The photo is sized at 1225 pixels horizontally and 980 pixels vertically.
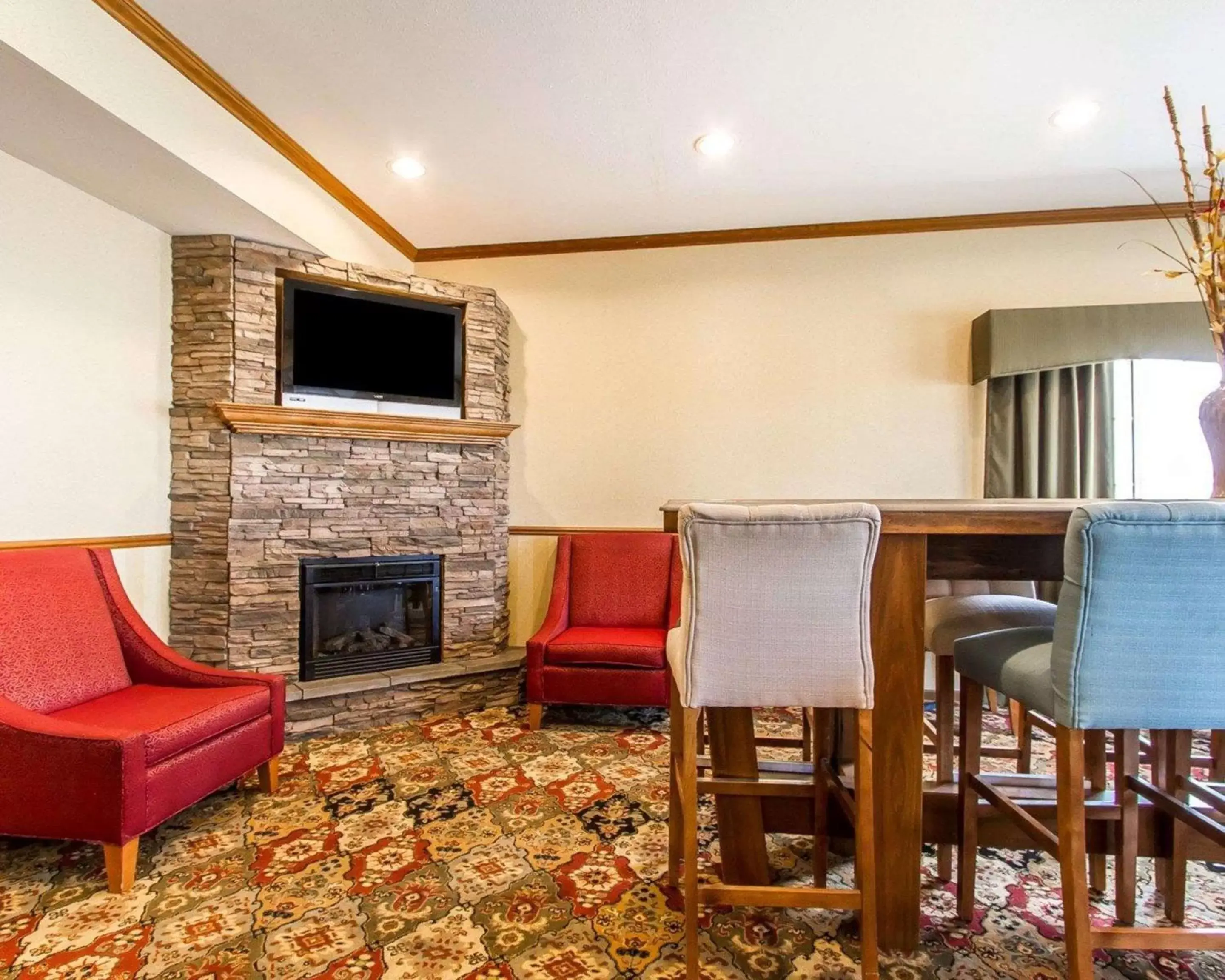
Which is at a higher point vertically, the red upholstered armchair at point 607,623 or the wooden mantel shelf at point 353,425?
the wooden mantel shelf at point 353,425

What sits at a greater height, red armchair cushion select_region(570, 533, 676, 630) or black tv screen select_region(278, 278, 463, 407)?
black tv screen select_region(278, 278, 463, 407)

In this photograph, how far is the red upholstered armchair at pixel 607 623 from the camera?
297cm

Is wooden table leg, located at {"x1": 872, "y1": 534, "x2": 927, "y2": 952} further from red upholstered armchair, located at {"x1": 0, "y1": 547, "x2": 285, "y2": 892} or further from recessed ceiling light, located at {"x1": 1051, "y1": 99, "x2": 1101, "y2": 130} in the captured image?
recessed ceiling light, located at {"x1": 1051, "y1": 99, "x2": 1101, "y2": 130}

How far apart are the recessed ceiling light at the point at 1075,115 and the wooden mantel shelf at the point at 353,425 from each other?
110 inches

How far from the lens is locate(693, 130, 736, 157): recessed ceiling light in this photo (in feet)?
8.75

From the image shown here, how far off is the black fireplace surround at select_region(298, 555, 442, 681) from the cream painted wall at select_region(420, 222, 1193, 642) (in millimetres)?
640

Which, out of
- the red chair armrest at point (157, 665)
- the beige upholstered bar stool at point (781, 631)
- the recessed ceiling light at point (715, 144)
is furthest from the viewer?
the recessed ceiling light at point (715, 144)

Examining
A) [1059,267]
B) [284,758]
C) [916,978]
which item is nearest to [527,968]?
[916,978]

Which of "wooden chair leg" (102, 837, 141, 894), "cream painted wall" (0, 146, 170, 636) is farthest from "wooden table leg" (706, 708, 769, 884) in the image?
"cream painted wall" (0, 146, 170, 636)

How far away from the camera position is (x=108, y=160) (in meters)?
2.26

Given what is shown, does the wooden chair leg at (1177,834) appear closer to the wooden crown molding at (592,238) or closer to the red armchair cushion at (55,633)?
the wooden crown molding at (592,238)

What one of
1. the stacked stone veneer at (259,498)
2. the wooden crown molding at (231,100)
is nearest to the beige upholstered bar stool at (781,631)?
the stacked stone veneer at (259,498)

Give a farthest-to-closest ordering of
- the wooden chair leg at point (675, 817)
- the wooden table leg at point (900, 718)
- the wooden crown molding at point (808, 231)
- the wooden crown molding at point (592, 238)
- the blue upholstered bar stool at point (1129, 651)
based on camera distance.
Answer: the wooden crown molding at point (808, 231)
the wooden crown molding at point (592, 238)
the wooden chair leg at point (675, 817)
the wooden table leg at point (900, 718)
the blue upholstered bar stool at point (1129, 651)

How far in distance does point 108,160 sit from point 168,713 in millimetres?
1976
